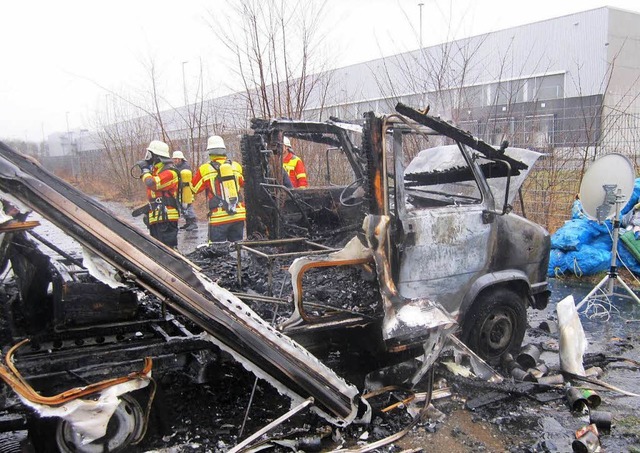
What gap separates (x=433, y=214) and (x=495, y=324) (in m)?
1.24

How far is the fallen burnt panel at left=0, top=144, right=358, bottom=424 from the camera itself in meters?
2.37

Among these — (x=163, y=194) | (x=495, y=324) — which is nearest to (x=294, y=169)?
(x=163, y=194)

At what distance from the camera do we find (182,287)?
2.60 meters

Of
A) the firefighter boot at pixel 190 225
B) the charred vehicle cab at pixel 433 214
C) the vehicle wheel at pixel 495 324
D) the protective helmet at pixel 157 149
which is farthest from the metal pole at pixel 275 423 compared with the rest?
the firefighter boot at pixel 190 225

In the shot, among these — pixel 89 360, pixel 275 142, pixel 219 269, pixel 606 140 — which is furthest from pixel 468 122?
pixel 89 360

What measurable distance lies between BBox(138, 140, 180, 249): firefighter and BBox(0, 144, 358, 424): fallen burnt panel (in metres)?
4.13

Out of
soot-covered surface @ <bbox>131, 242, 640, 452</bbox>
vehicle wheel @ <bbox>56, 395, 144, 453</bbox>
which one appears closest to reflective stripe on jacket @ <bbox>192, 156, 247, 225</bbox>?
soot-covered surface @ <bbox>131, 242, 640, 452</bbox>

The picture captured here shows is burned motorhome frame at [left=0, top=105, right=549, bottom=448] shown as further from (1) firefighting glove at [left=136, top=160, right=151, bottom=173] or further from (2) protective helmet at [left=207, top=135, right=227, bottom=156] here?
(1) firefighting glove at [left=136, top=160, right=151, bottom=173]

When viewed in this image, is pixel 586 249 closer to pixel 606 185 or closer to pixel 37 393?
pixel 606 185

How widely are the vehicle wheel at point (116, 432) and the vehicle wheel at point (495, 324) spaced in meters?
2.62

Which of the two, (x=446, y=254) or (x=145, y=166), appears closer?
(x=446, y=254)

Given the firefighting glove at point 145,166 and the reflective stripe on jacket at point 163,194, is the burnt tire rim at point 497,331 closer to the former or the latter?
the reflective stripe on jacket at point 163,194

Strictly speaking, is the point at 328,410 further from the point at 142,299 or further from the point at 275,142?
the point at 275,142

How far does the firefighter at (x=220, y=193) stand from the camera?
6.53 meters
